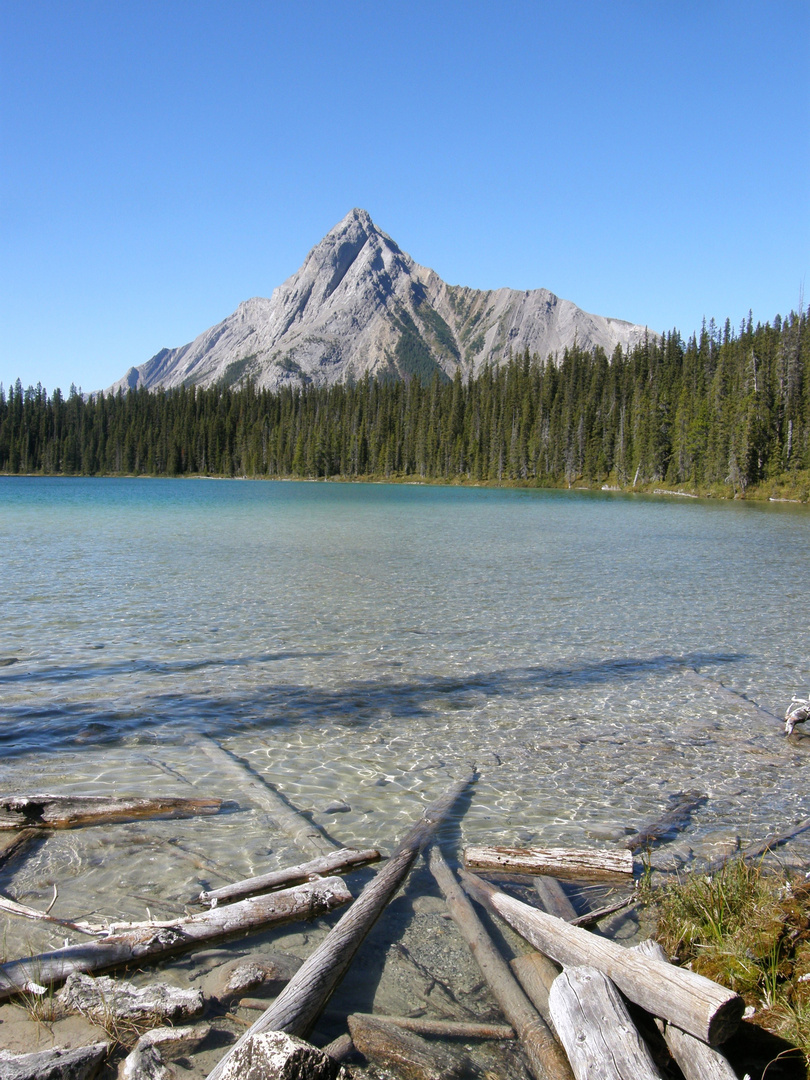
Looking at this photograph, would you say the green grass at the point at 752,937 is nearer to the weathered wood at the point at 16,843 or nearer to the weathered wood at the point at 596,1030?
the weathered wood at the point at 596,1030

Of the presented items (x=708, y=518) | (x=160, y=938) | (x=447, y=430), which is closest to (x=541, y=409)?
(x=447, y=430)

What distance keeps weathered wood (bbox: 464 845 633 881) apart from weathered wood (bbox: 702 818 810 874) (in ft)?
2.44

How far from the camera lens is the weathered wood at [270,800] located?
6.41m

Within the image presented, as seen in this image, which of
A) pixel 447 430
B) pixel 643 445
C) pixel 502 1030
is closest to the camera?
pixel 502 1030

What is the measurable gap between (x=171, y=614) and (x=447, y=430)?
5452 inches

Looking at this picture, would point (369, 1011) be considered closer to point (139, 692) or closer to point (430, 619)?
point (139, 692)

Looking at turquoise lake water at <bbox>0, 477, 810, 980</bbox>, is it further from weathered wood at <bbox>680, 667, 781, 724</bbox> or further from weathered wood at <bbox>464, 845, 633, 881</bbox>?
weathered wood at <bbox>464, 845, 633, 881</bbox>

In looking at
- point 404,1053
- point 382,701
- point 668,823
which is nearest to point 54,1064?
point 404,1053

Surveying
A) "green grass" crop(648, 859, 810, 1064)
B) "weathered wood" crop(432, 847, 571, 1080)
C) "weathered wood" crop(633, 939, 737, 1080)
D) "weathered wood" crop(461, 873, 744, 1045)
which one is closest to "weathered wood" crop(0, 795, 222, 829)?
"weathered wood" crop(432, 847, 571, 1080)

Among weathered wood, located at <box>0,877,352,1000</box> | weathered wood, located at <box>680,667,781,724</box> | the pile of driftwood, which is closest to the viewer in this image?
the pile of driftwood

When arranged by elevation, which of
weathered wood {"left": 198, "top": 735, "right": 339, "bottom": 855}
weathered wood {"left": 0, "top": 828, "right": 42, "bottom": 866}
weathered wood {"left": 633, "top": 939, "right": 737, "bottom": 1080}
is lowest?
weathered wood {"left": 198, "top": 735, "right": 339, "bottom": 855}

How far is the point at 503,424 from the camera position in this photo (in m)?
141

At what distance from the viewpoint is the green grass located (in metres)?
3.82

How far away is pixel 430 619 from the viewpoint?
54.7 feet
